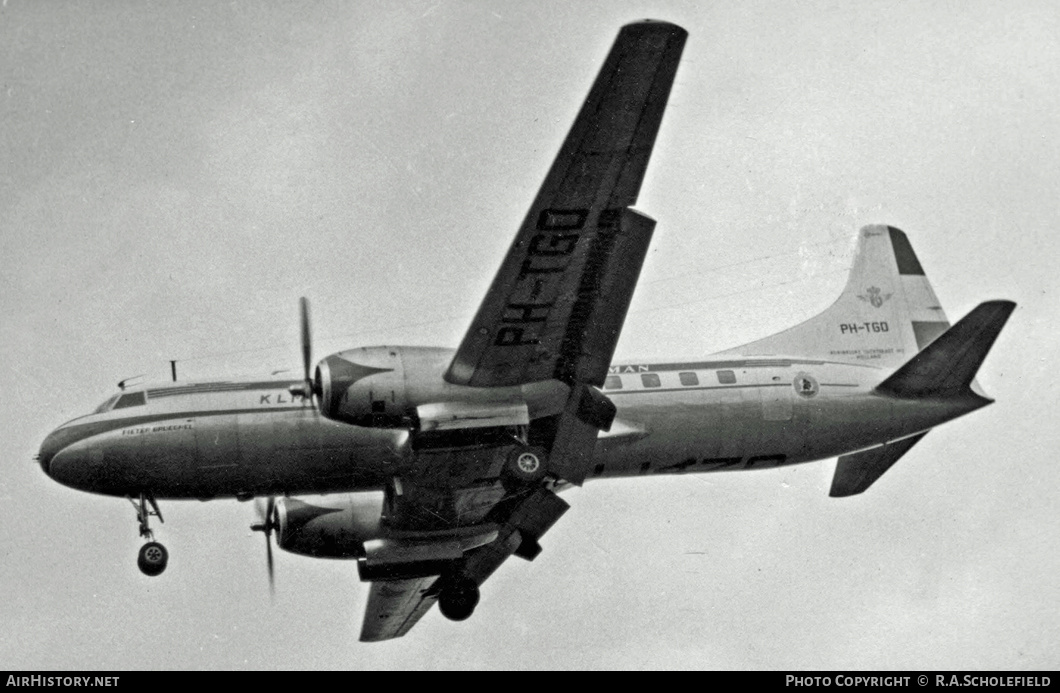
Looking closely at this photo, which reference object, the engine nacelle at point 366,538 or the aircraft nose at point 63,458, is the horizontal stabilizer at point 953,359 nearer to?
the engine nacelle at point 366,538

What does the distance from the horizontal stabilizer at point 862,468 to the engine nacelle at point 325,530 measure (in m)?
9.71

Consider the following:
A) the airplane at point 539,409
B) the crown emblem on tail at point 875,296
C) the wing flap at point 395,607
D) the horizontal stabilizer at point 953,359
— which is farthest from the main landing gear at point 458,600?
the crown emblem on tail at point 875,296

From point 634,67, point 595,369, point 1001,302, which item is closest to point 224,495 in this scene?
point 595,369

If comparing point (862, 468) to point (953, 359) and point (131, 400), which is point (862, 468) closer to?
point (953, 359)

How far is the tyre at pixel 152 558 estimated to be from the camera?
2644cm

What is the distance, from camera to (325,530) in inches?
1173

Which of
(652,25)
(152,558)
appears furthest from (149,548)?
(652,25)

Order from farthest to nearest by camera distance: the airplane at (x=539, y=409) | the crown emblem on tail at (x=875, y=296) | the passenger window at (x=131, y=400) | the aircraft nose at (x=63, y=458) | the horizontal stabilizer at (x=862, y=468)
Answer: the crown emblem on tail at (x=875, y=296), the horizontal stabilizer at (x=862, y=468), the passenger window at (x=131, y=400), the aircraft nose at (x=63, y=458), the airplane at (x=539, y=409)

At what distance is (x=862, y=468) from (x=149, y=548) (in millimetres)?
14598

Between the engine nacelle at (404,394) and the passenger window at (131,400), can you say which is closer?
the engine nacelle at (404,394)

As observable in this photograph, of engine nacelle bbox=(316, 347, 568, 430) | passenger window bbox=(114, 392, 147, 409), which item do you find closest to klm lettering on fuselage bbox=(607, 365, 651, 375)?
engine nacelle bbox=(316, 347, 568, 430)

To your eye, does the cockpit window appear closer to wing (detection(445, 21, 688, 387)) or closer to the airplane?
the airplane

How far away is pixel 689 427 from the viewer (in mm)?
27422

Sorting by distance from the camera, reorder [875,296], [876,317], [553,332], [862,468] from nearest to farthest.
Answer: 1. [553,332]
2. [862,468]
3. [876,317]
4. [875,296]
